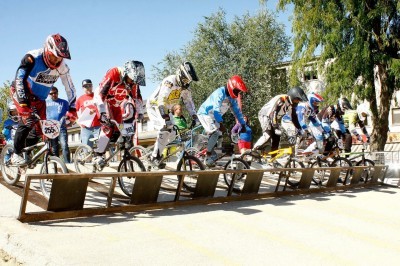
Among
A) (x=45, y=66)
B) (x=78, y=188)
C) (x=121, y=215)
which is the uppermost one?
(x=45, y=66)

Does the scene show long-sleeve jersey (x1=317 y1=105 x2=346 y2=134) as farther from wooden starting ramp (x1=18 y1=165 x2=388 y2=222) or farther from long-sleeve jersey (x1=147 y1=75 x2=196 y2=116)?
long-sleeve jersey (x1=147 y1=75 x2=196 y2=116)

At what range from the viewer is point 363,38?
17.2m

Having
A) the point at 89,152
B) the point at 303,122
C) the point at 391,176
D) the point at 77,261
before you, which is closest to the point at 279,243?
the point at 77,261

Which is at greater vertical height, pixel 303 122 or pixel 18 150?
pixel 303 122

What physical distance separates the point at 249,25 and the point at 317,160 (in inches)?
954

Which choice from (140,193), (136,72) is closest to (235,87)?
(136,72)

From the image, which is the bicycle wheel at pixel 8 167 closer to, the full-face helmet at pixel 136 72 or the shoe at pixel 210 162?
the full-face helmet at pixel 136 72

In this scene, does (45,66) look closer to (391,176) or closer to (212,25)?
(391,176)

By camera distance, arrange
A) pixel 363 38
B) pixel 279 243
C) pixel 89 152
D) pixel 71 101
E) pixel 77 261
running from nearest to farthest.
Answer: pixel 77 261 → pixel 279 243 → pixel 71 101 → pixel 89 152 → pixel 363 38

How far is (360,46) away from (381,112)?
126 inches

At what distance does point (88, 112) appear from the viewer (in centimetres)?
950

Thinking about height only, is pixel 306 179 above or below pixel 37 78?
below

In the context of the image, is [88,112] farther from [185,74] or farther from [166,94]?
[185,74]

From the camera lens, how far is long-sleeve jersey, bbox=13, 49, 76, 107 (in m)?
6.45
